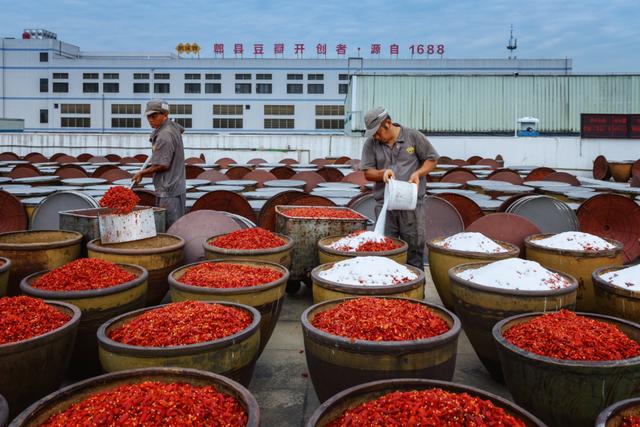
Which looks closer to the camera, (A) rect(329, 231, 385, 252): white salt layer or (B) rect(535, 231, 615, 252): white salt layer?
(B) rect(535, 231, 615, 252): white salt layer

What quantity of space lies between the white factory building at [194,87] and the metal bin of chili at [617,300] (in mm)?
49279

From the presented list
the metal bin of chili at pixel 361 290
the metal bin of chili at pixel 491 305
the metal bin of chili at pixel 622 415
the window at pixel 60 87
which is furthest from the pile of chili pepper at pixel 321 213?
the window at pixel 60 87

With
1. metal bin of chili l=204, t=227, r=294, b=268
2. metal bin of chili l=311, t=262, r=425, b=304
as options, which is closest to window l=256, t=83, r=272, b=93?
metal bin of chili l=204, t=227, r=294, b=268

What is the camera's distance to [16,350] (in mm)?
2545

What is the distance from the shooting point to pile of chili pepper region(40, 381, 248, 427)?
6.38ft

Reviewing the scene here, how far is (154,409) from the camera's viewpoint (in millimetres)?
1982

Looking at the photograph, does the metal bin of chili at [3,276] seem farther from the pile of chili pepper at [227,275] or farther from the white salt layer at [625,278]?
the white salt layer at [625,278]

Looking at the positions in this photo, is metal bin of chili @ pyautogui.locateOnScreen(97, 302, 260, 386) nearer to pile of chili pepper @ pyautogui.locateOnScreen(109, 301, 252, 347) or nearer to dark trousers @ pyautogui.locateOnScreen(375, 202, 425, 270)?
pile of chili pepper @ pyautogui.locateOnScreen(109, 301, 252, 347)

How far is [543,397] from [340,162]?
15261 mm

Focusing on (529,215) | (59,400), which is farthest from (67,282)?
(529,215)

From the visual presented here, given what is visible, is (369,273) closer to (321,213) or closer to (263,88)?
(321,213)

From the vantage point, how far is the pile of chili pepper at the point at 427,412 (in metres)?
1.92

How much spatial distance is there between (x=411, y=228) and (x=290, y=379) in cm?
217

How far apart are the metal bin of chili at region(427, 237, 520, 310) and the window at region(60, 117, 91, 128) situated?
54.1 meters
